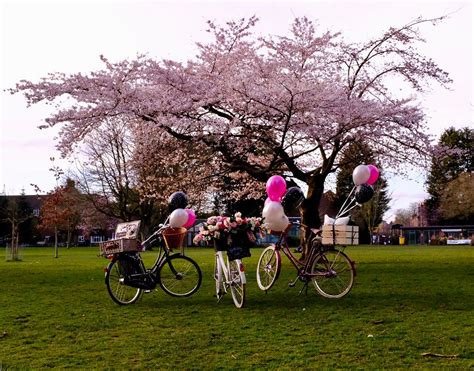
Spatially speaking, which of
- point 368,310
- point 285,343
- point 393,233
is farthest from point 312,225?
point 393,233

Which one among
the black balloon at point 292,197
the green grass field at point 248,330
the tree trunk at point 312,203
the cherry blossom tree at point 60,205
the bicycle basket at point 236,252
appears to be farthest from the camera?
the cherry blossom tree at point 60,205

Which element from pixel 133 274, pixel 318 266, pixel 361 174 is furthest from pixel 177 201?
pixel 361 174

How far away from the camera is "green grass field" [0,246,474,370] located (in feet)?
20.2

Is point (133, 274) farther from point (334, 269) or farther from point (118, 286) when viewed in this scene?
point (334, 269)

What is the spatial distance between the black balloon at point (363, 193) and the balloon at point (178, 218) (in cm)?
289

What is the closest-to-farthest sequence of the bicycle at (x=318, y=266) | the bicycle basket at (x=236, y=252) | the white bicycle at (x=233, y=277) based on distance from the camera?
the white bicycle at (x=233, y=277) < the bicycle basket at (x=236, y=252) < the bicycle at (x=318, y=266)

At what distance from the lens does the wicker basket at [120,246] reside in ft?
33.2

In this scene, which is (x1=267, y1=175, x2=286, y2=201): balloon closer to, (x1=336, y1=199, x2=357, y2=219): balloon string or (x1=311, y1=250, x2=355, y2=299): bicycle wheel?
(x1=336, y1=199, x2=357, y2=219): balloon string

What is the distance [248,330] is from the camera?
25.5 feet

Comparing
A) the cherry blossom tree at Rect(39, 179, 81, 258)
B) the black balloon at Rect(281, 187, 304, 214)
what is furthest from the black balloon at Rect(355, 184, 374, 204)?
the cherry blossom tree at Rect(39, 179, 81, 258)

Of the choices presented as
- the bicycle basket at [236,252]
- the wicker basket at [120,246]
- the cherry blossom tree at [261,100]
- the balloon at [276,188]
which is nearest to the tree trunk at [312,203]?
the cherry blossom tree at [261,100]

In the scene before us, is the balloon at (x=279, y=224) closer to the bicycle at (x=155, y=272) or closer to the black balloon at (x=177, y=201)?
the bicycle at (x=155, y=272)

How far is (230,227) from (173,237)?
1.09 m

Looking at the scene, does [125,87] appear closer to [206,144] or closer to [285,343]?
[206,144]
